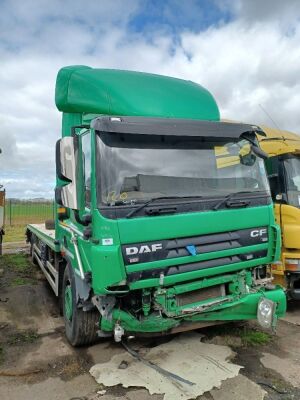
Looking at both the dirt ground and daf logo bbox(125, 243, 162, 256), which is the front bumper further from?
daf logo bbox(125, 243, 162, 256)

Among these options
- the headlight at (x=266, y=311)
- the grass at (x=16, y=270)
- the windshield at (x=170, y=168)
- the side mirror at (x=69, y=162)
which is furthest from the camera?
the grass at (x=16, y=270)

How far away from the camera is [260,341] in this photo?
504 cm

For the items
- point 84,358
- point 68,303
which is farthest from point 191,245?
point 68,303

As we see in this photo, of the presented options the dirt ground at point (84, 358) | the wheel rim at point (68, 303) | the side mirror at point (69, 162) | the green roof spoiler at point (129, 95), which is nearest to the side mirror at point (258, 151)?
the green roof spoiler at point (129, 95)

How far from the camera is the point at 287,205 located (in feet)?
19.6

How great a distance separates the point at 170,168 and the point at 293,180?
107 inches

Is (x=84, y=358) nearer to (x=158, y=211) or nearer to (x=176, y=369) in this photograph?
(x=176, y=369)

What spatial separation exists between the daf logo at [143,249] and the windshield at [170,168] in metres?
0.46

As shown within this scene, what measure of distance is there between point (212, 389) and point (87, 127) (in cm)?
290

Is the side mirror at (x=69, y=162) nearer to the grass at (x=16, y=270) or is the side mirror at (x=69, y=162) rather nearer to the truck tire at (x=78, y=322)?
the truck tire at (x=78, y=322)

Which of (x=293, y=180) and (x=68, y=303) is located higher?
(x=293, y=180)

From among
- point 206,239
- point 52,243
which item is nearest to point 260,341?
point 206,239

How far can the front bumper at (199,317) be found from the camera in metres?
4.11

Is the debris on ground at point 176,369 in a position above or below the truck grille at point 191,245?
below
